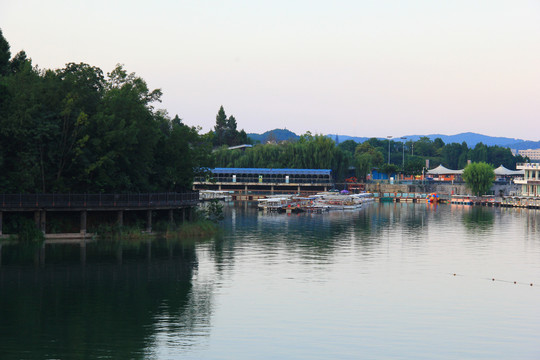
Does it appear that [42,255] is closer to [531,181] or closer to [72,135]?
[72,135]

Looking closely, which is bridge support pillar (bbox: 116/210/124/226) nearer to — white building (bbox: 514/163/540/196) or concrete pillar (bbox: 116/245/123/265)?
concrete pillar (bbox: 116/245/123/265)

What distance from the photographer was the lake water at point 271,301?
1423 inches

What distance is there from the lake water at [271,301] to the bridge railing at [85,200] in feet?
15.4

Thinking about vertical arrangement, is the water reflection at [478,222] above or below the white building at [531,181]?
below

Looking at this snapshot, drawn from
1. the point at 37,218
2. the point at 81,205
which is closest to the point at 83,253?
the point at 81,205

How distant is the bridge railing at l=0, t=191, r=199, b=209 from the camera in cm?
7050

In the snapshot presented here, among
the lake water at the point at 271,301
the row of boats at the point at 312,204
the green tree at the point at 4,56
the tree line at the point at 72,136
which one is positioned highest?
the green tree at the point at 4,56

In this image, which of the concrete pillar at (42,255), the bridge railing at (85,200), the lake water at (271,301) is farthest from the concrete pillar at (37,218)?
the lake water at (271,301)

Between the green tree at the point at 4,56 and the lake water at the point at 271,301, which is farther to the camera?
the green tree at the point at 4,56

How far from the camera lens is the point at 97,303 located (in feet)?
151

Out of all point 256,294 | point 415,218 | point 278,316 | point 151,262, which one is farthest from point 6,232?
point 415,218

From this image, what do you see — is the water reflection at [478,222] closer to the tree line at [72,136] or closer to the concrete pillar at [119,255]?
the tree line at [72,136]

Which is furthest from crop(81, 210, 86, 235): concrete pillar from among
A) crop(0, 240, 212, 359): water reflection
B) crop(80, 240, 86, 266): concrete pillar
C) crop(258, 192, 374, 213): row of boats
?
crop(258, 192, 374, 213): row of boats

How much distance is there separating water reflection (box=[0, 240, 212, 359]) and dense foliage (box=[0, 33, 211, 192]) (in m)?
8.66
